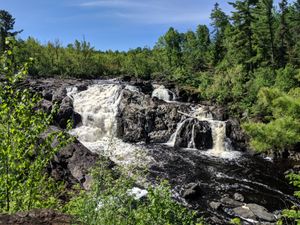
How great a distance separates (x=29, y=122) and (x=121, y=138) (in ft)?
84.9

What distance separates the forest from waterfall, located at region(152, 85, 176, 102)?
12.1 ft

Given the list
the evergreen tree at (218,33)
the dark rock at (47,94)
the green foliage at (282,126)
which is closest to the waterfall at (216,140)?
the green foliage at (282,126)

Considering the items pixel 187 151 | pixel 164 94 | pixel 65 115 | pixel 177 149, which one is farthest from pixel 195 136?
pixel 164 94

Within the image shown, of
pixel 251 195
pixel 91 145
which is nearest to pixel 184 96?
pixel 91 145

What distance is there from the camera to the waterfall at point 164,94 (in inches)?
1885

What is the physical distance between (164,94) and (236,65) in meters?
14.9

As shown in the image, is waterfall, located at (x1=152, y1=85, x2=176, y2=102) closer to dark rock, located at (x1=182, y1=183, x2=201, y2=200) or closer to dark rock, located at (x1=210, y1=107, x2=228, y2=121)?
dark rock, located at (x1=210, y1=107, x2=228, y2=121)

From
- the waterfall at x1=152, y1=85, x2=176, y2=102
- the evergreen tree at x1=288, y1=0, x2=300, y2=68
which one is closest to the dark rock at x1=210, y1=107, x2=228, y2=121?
the waterfall at x1=152, y1=85, x2=176, y2=102

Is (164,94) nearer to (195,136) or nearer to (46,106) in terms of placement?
(195,136)

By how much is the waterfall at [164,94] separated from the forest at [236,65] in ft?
12.1

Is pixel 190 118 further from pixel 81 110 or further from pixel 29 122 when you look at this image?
pixel 29 122

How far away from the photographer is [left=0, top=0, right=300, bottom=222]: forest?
18.2 meters

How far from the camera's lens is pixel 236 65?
53.8 meters

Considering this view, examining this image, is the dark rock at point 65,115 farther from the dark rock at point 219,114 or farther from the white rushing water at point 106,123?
the dark rock at point 219,114
